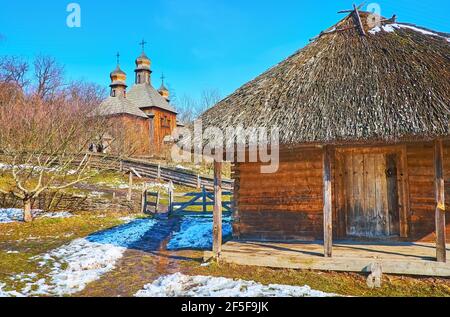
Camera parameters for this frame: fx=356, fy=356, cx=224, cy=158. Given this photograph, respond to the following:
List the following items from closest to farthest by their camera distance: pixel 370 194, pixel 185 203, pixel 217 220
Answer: pixel 217 220, pixel 370 194, pixel 185 203

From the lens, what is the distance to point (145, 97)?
42.0 metres

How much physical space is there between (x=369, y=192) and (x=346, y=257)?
7.02 feet

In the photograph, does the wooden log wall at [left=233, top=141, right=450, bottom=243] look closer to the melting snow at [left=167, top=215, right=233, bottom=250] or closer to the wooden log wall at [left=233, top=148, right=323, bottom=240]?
the wooden log wall at [left=233, top=148, right=323, bottom=240]

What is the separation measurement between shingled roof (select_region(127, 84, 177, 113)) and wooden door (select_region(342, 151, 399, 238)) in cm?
3478

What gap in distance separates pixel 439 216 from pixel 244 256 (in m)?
3.58

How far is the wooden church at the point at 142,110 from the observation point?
32.9 metres

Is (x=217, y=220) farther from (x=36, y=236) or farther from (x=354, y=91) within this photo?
Result: (x=36, y=236)

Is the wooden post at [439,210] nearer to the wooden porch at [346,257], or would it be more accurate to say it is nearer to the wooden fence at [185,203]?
the wooden porch at [346,257]

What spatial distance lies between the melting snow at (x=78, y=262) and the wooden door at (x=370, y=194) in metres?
5.50

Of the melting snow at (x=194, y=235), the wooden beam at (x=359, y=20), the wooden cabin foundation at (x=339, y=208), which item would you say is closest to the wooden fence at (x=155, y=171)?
the melting snow at (x=194, y=235)

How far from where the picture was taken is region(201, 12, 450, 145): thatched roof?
6.02 meters

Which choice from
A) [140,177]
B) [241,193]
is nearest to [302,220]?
[241,193]

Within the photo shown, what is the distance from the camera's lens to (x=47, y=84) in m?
39.2

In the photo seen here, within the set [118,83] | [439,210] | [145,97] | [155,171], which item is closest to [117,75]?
[118,83]
